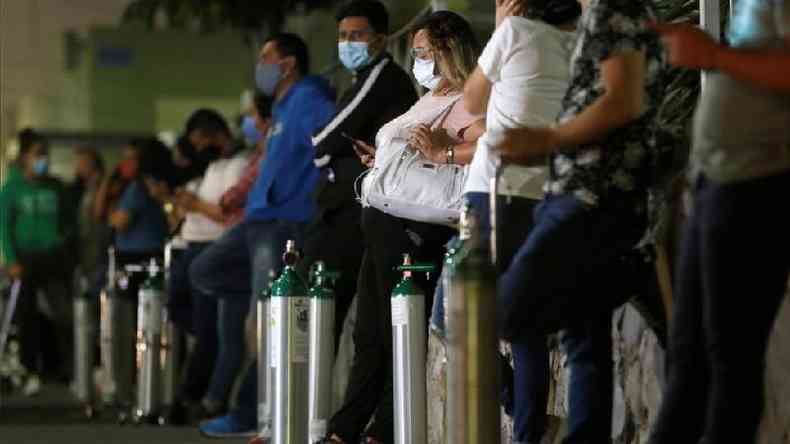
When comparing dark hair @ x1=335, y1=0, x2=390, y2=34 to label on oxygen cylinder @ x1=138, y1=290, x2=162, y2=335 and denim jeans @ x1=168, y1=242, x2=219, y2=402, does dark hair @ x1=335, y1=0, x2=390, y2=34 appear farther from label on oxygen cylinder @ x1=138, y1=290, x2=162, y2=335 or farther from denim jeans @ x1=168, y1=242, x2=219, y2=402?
denim jeans @ x1=168, y1=242, x2=219, y2=402

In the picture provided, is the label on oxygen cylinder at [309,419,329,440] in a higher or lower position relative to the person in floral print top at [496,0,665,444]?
lower

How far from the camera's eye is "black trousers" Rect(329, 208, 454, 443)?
966cm

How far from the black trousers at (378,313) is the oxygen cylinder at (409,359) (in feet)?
1.83

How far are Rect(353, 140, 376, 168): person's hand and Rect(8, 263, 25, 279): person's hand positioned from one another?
829 centimetres

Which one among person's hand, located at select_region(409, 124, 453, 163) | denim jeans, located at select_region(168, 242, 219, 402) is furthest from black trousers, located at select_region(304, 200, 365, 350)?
denim jeans, located at select_region(168, 242, 219, 402)

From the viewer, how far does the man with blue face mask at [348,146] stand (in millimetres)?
10422

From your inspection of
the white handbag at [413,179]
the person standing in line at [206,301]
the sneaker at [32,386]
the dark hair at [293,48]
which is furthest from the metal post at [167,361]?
the white handbag at [413,179]

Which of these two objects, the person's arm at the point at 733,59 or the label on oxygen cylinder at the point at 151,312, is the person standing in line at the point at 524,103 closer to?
the person's arm at the point at 733,59

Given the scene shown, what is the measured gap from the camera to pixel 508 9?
8.05m

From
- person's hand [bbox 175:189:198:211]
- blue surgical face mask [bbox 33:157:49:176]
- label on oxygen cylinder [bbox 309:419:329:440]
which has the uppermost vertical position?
blue surgical face mask [bbox 33:157:49:176]

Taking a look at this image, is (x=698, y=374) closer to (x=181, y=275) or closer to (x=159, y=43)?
(x=181, y=275)

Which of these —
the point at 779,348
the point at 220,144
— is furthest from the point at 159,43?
the point at 779,348

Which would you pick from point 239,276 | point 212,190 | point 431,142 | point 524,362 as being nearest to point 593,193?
point 524,362

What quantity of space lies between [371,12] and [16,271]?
8.08 m
